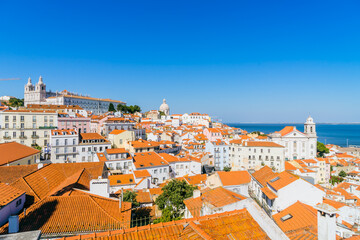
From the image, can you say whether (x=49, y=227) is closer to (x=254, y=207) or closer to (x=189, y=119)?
(x=254, y=207)

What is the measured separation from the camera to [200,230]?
5379mm

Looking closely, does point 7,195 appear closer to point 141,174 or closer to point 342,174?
point 141,174

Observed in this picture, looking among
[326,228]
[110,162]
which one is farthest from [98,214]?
[110,162]

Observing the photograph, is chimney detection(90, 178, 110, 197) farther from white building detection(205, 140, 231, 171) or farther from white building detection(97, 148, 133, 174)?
white building detection(205, 140, 231, 171)

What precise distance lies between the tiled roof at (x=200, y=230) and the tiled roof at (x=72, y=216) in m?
3.95

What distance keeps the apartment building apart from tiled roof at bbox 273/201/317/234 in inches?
1700

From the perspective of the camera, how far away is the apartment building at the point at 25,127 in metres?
39.7

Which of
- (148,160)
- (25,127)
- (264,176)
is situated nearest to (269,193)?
(264,176)

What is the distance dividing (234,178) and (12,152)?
25593 millimetres

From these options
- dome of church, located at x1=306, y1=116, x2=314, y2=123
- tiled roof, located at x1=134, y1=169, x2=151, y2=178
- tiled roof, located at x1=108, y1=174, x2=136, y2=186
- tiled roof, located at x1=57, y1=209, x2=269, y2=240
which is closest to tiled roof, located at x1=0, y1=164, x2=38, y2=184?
tiled roof, located at x1=108, y1=174, x2=136, y2=186

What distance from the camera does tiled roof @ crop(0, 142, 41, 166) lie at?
2227 centimetres

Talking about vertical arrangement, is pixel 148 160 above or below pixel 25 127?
below

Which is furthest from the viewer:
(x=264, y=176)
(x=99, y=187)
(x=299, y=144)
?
(x=299, y=144)

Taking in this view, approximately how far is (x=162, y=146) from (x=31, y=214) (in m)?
39.8
